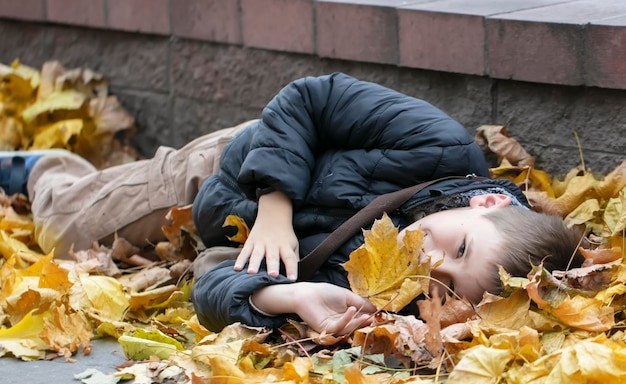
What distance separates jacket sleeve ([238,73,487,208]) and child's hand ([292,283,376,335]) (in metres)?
0.37

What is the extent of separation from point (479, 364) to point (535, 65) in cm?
125

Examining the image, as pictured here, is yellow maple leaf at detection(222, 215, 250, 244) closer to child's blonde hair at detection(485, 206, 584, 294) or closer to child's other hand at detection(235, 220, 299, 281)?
child's other hand at detection(235, 220, 299, 281)

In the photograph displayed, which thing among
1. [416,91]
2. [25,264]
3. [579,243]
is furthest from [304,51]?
[579,243]

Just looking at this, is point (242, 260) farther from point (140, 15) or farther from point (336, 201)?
point (140, 15)

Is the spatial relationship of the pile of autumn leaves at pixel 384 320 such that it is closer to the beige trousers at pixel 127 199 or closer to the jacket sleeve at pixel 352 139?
the beige trousers at pixel 127 199

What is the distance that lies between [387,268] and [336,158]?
1.75 ft

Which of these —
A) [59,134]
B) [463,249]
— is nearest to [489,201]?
[463,249]

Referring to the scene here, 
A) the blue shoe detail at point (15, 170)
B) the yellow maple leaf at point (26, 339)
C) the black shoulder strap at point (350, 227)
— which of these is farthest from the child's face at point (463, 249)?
the blue shoe detail at point (15, 170)

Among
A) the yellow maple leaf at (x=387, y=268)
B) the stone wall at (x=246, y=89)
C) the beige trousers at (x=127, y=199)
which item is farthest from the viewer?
the beige trousers at (x=127, y=199)

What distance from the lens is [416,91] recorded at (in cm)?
331

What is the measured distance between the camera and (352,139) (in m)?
2.78

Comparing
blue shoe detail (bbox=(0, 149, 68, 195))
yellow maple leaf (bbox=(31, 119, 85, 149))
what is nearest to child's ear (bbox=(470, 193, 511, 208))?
blue shoe detail (bbox=(0, 149, 68, 195))

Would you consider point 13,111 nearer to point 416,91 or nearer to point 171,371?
point 416,91

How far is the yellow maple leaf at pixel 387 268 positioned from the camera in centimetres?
228
